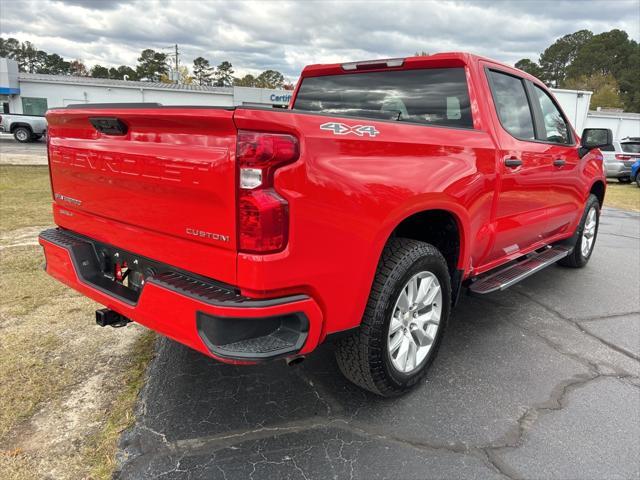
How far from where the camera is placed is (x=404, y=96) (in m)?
3.59

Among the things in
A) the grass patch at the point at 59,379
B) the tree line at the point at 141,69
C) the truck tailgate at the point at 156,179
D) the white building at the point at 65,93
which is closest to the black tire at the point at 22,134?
the white building at the point at 65,93

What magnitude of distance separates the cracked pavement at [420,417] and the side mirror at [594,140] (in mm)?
1851

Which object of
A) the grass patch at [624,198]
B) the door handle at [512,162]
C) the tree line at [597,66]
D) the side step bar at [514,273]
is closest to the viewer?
the door handle at [512,162]

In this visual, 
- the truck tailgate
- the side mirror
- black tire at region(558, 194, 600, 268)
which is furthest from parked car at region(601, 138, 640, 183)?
the truck tailgate

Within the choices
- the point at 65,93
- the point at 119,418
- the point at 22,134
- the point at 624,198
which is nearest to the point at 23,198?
the point at 119,418

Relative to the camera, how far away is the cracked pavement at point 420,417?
2309 millimetres

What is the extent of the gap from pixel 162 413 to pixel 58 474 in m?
0.58

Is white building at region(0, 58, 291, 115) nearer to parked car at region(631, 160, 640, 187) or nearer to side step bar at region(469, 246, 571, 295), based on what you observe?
parked car at region(631, 160, 640, 187)

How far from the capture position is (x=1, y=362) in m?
3.04

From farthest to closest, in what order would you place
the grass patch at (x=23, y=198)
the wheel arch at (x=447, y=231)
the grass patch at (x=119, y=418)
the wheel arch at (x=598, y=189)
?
the grass patch at (x=23, y=198) < the wheel arch at (x=598, y=189) < the wheel arch at (x=447, y=231) < the grass patch at (x=119, y=418)

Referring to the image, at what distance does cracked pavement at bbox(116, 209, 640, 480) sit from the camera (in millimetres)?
2309

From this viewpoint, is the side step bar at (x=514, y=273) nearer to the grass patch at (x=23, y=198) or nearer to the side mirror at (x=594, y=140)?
the side mirror at (x=594, y=140)

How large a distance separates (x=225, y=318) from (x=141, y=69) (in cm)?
9636

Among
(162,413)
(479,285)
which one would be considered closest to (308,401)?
(162,413)
